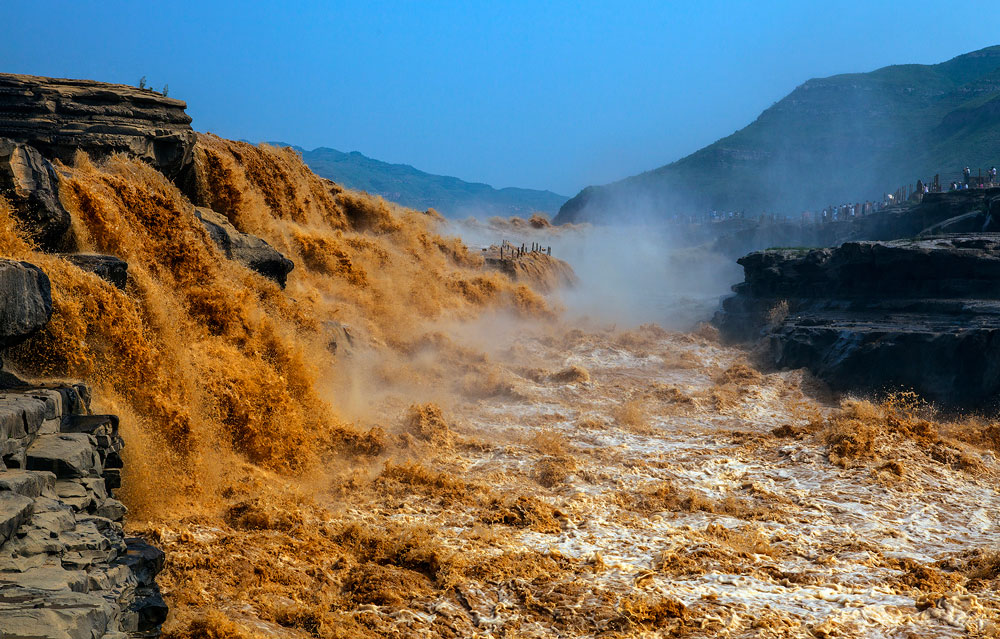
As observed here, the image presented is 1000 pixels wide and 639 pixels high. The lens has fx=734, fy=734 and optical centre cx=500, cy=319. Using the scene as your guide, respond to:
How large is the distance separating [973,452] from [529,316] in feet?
46.9

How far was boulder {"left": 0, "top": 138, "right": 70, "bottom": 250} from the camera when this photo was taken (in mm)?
8195

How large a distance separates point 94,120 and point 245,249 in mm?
3098

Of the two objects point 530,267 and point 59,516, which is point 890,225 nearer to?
point 530,267

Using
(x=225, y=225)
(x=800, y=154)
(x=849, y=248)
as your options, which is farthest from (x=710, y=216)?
(x=225, y=225)

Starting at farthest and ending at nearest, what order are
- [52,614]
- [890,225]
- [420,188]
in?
[420,188] → [890,225] → [52,614]

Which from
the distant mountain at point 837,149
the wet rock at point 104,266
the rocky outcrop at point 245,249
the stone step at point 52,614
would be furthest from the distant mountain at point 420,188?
the stone step at point 52,614

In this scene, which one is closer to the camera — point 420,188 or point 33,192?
point 33,192

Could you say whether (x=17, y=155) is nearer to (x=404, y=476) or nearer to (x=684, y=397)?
(x=404, y=476)

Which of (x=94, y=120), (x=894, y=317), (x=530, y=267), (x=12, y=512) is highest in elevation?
(x=94, y=120)

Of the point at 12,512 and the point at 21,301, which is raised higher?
the point at 21,301

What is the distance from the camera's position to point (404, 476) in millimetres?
9875

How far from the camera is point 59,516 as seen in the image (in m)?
5.00

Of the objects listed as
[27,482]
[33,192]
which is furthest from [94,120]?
[27,482]

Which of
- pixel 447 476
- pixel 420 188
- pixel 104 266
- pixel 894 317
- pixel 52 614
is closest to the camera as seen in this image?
pixel 52 614
